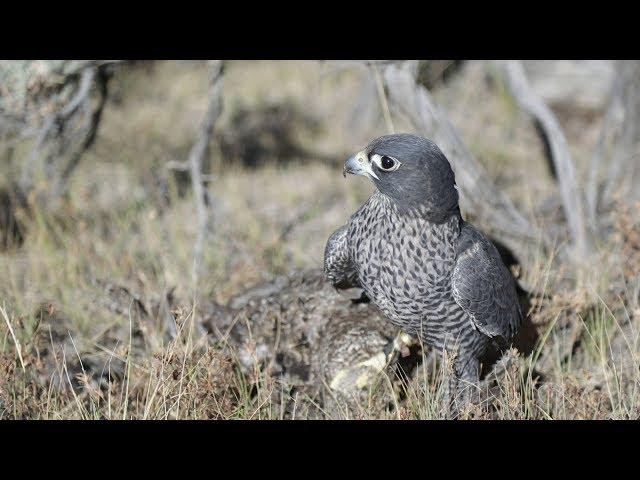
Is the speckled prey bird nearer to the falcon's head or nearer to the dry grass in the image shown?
the falcon's head

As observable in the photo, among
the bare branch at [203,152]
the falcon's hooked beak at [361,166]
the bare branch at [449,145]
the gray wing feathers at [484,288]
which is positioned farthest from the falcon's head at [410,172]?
the bare branch at [203,152]

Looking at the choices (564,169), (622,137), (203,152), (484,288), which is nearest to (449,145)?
(564,169)

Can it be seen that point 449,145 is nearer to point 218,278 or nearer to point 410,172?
point 218,278

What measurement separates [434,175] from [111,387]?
179 centimetres

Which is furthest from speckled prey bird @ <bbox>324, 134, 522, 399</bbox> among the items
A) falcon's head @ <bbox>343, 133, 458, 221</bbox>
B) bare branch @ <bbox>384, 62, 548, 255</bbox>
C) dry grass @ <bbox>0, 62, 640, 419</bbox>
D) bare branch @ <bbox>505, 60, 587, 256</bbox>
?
bare branch @ <bbox>505, 60, 587, 256</bbox>

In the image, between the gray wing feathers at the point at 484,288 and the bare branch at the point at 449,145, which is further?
the bare branch at the point at 449,145

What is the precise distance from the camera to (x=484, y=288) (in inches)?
153

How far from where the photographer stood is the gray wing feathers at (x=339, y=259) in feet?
13.6

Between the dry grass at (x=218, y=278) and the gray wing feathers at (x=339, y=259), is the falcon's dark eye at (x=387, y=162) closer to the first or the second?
the gray wing feathers at (x=339, y=259)

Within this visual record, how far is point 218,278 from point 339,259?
164 centimetres

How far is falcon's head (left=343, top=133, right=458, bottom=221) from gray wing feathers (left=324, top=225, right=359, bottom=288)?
1.49 feet

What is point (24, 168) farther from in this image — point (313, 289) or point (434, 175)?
point (434, 175)

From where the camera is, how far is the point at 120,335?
4.94 meters
